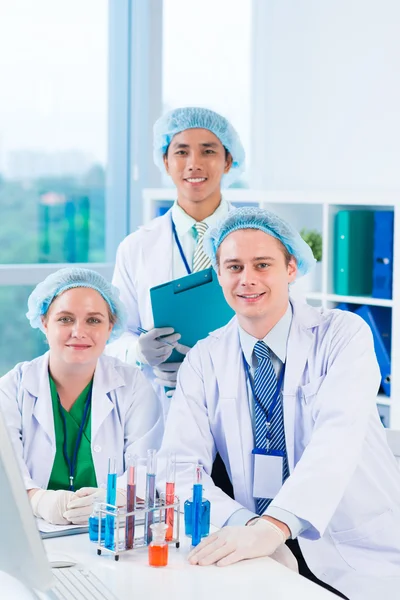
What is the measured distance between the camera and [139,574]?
153 centimetres

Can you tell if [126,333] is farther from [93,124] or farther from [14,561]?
[93,124]

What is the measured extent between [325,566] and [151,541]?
19.7 inches

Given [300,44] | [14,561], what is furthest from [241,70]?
[14,561]

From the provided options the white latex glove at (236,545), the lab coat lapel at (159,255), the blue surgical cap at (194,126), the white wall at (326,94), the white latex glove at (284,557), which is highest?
the white wall at (326,94)

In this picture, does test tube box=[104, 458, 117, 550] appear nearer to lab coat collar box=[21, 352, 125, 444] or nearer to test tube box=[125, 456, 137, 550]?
test tube box=[125, 456, 137, 550]

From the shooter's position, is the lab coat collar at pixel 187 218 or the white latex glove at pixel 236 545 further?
the lab coat collar at pixel 187 218

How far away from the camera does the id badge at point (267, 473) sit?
6.53ft

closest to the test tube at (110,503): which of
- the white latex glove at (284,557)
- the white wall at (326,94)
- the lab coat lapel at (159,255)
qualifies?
the white latex glove at (284,557)

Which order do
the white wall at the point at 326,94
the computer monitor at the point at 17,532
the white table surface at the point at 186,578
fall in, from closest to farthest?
the computer monitor at the point at 17,532, the white table surface at the point at 186,578, the white wall at the point at 326,94

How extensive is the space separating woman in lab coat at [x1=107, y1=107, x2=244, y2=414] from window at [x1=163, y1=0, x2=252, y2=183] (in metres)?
2.22

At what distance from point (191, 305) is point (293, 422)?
1.83 feet

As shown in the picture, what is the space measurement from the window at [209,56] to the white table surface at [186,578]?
372 cm

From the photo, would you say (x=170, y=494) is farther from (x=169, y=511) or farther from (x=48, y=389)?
(x=48, y=389)

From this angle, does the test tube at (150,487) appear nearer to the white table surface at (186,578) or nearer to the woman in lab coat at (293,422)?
the white table surface at (186,578)
